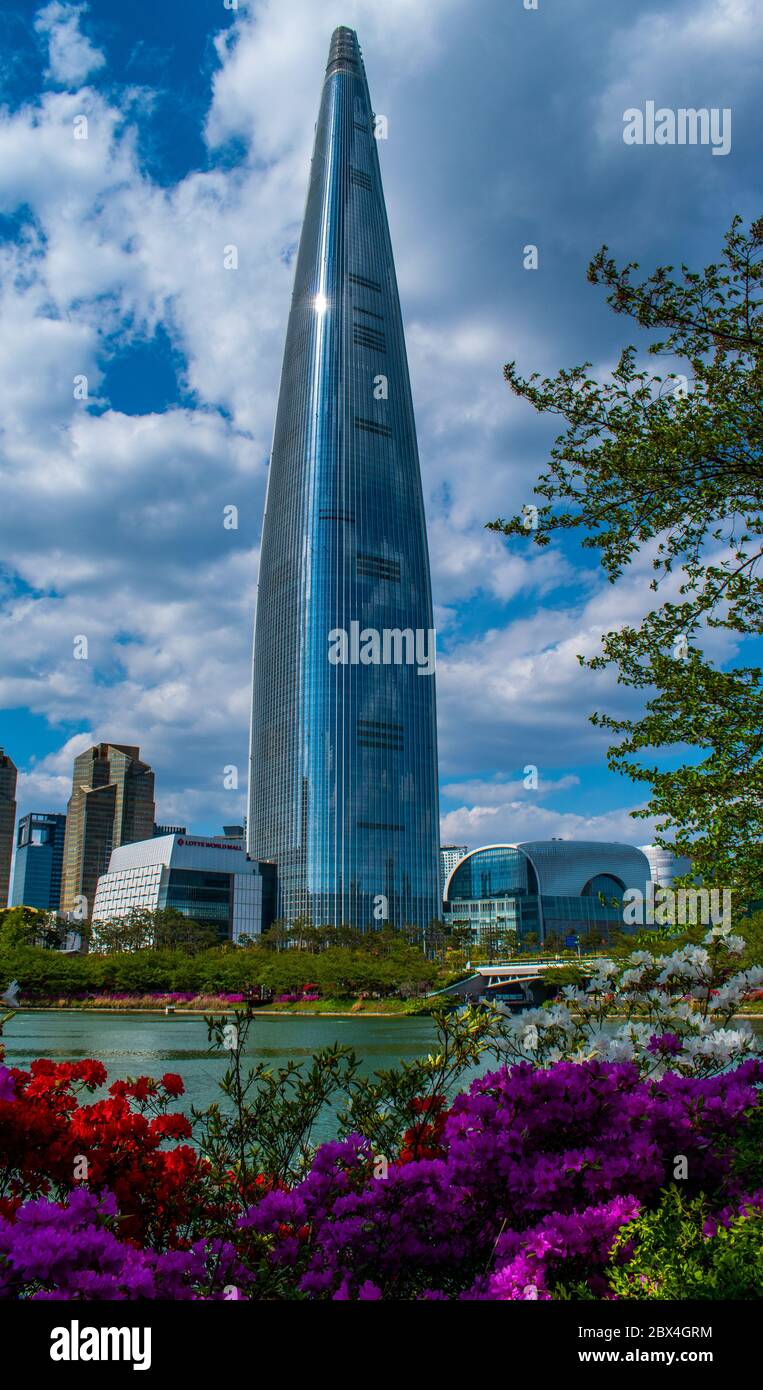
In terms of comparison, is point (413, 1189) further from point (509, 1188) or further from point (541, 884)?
point (541, 884)

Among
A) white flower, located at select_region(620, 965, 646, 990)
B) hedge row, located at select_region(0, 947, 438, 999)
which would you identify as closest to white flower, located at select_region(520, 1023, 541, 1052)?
white flower, located at select_region(620, 965, 646, 990)

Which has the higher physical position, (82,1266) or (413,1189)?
(82,1266)

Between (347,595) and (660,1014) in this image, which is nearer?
(660,1014)

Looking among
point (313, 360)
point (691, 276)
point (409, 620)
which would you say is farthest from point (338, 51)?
point (691, 276)

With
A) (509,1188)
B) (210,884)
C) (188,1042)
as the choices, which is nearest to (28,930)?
(210,884)

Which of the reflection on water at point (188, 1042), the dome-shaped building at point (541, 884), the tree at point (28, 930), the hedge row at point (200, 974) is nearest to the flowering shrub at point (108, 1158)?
the reflection on water at point (188, 1042)

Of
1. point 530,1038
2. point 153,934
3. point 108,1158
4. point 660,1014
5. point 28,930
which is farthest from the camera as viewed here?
point 153,934
